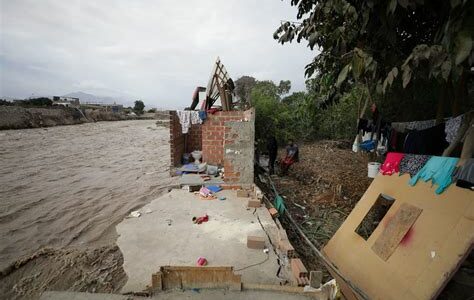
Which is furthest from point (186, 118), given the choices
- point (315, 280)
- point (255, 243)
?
point (315, 280)

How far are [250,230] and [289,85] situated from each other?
26.9m

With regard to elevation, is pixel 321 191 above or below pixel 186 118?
below

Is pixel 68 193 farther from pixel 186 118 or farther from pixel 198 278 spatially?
pixel 198 278

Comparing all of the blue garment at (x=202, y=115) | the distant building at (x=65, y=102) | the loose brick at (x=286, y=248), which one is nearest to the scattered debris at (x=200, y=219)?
the loose brick at (x=286, y=248)

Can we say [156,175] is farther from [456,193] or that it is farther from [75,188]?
[456,193]

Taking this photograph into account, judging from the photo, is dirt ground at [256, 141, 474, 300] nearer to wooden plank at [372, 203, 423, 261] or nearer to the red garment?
wooden plank at [372, 203, 423, 261]

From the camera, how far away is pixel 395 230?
11.2 feet

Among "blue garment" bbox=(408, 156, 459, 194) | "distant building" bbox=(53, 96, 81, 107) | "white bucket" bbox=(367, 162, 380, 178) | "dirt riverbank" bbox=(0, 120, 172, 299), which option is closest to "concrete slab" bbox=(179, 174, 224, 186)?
"dirt riverbank" bbox=(0, 120, 172, 299)

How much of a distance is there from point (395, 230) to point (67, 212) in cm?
593

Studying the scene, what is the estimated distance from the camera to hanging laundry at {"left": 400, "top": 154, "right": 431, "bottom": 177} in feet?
12.2

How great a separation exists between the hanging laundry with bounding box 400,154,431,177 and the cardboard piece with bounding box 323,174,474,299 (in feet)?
0.38

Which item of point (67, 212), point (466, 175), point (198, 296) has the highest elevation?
point (466, 175)

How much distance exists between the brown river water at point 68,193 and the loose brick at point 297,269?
2.78 meters

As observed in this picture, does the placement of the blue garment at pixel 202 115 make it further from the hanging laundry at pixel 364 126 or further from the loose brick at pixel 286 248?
the hanging laundry at pixel 364 126
